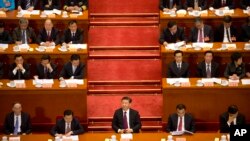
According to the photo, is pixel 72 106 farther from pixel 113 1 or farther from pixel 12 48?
pixel 113 1

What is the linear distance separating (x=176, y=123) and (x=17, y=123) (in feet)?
6.98

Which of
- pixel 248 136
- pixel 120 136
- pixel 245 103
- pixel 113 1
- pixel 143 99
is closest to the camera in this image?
pixel 248 136

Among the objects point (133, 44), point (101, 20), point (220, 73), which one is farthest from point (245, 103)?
point (101, 20)

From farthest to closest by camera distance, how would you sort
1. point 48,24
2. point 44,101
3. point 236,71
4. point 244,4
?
point 244,4, point 48,24, point 236,71, point 44,101

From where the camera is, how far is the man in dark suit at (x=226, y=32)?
31.7 ft

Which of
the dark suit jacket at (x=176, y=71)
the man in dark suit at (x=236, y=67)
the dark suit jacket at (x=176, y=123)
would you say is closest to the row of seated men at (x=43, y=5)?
the dark suit jacket at (x=176, y=71)

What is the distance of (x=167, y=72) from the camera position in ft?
29.6


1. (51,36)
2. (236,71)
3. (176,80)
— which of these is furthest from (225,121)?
(51,36)

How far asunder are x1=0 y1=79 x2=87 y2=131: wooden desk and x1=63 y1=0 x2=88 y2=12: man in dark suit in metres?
1.81

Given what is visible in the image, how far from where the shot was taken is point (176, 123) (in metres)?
8.08

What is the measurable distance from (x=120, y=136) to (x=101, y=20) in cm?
339

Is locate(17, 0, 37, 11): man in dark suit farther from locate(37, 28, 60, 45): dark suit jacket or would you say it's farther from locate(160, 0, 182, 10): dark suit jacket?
locate(160, 0, 182, 10): dark suit jacket

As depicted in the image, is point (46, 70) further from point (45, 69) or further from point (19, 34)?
point (19, 34)

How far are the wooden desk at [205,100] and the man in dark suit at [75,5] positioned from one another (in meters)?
2.26
